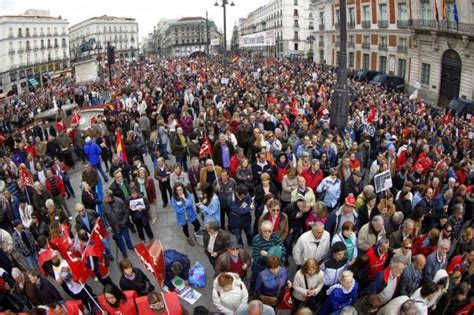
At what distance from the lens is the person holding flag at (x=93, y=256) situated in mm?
5688

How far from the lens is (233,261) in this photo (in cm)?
513

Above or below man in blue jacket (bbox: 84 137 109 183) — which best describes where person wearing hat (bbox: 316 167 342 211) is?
below

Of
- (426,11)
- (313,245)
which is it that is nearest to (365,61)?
(426,11)

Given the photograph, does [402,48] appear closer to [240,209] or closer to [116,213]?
[240,209]

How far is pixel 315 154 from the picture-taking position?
8383mm

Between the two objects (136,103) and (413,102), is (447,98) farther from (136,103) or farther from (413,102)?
(136,103)

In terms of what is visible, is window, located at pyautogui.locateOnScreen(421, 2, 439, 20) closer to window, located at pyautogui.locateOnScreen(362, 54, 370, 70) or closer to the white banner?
window, located at pyautogui.locateOnScreen(362, 54, 370, 70)

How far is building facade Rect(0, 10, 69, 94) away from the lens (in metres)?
56.1

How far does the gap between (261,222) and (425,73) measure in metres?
27.1

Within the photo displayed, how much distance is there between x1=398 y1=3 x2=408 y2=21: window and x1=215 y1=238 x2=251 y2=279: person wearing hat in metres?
30.5

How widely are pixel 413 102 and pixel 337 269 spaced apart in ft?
50.5

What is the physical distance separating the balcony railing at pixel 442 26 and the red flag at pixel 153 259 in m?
23.5

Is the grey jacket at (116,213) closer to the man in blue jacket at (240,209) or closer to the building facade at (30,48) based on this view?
A: the man in blue jacket at (240,209)

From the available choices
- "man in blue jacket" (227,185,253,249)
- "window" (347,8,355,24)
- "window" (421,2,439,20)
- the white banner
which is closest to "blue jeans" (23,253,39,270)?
"man in blue jacket" (227,185,253,249)
